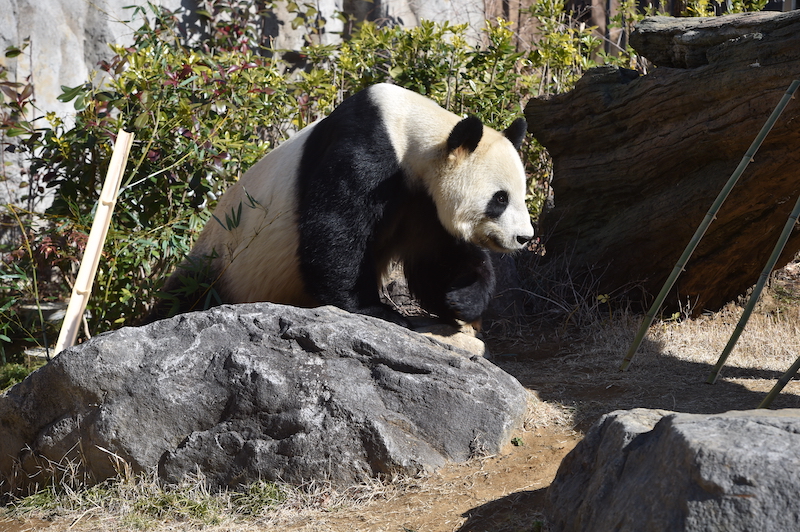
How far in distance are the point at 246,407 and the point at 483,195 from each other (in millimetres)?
2024

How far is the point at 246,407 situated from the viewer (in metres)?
3.11

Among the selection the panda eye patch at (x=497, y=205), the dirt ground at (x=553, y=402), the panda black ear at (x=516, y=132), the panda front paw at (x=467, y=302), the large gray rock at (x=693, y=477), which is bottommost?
the dirt ground at (x=553, y=402)

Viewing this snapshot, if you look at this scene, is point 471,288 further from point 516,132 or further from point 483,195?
point 516,132

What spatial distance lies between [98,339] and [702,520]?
8.16 feet

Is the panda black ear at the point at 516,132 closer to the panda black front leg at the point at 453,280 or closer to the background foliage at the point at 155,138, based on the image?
the panda black front leg at the point at 453,280

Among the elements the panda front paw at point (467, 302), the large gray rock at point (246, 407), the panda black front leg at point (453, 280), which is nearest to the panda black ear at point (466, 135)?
the panda black front leg at point (453, 280)

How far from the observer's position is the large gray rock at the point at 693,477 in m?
1.68

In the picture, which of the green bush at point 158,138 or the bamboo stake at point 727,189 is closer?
the bamboo stake at point 727,189

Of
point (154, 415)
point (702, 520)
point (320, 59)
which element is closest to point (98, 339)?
point (154, 415)

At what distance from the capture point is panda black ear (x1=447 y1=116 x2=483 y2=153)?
13.8 ft

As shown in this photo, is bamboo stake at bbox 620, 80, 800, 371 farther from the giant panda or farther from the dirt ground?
the giant panda

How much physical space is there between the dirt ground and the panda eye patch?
1015 millimetres

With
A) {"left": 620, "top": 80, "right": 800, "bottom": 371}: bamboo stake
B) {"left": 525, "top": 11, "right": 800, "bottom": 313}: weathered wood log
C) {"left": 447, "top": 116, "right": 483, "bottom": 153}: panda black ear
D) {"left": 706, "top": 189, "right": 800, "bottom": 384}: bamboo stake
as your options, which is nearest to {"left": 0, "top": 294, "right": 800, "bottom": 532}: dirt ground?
{"left": 525, "top": 11, "right": 800, "bottom": 313}: weathered wood log

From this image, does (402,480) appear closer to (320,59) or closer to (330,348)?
(330,348)
